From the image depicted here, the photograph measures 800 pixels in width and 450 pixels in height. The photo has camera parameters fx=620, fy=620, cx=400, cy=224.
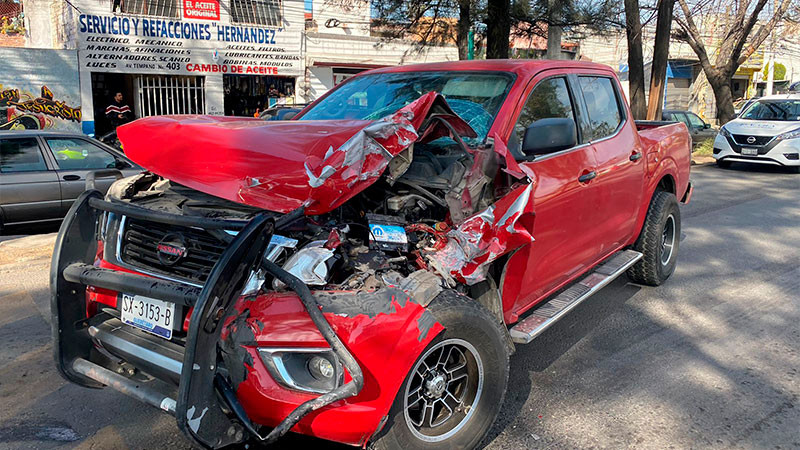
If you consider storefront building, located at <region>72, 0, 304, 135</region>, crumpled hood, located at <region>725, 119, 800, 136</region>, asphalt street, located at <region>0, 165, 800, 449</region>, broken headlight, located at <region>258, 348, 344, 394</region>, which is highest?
storefront building, located at <region>72, 0, 304, 135</region>

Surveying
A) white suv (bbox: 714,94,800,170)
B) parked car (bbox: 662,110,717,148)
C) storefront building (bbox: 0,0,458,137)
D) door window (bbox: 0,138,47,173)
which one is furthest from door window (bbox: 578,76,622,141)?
parked car (bbox: 662,110,717,148)

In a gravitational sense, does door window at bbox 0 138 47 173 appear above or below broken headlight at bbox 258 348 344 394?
above

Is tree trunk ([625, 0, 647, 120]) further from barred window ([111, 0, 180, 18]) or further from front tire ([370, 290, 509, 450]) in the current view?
front tire ([370, 290, 509, 450])

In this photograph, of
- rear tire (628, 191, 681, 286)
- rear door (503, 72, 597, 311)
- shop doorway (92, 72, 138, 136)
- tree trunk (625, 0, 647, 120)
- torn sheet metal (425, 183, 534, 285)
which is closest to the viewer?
torn sheet metal (425, 183, 534, 285)

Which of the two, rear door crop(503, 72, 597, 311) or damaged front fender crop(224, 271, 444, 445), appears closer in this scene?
damaged front fender crop(224, 271, 444, 445)

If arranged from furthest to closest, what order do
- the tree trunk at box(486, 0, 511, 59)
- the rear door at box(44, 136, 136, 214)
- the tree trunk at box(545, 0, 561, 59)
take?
the tree trunk at box(545, 0, 561, 59) → the tree trunk at box(486, 0, 511, 59) → the rear door at box(44, 136, 136, 214)

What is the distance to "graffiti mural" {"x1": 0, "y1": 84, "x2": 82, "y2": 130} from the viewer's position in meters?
15.6

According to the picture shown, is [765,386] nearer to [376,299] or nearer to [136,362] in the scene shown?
[376,299]

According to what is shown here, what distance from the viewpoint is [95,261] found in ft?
10.9

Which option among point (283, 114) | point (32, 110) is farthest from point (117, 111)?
point (283, 114)

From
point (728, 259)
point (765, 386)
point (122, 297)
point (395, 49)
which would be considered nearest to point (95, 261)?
point (122, 297)

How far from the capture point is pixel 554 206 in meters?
3.90

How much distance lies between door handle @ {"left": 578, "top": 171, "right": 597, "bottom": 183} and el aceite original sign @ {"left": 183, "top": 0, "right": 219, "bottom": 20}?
16542 millimetres

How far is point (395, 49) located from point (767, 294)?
60.5 ft
